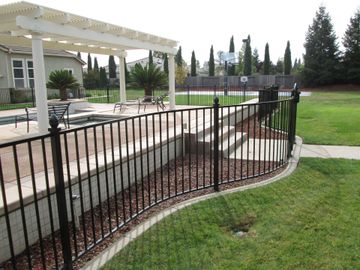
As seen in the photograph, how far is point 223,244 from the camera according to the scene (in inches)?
128

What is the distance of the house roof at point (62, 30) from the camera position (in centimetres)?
701

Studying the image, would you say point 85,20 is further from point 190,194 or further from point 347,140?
point 347,140

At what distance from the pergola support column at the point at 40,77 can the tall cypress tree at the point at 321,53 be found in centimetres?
3728

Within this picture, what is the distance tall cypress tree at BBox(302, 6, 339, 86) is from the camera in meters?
38.9

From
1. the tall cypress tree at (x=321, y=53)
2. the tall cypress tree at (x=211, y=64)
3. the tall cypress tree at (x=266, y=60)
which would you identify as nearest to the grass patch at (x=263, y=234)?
the tall cypress tree at (x=321, y=53)

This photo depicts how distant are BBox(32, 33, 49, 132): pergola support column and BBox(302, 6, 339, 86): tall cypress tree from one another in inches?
1468

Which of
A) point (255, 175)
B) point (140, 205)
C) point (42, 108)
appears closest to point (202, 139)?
point (255, 175)

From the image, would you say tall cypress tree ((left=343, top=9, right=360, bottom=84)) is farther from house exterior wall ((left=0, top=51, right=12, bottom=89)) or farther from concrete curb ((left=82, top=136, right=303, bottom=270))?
concrete curb ((left=82, top=136, right=303, bottom=270))

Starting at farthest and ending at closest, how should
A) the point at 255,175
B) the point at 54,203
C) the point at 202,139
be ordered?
the point at 202,139, the point at 255,175, the point at 54,203

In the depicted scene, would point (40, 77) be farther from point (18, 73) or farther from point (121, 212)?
point (18, 73)

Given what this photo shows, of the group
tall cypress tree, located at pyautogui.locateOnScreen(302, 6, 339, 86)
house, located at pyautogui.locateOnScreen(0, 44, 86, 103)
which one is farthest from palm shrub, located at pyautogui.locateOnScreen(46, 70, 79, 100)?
tall cypress tree, located at pyautogui.locateOnScreen(302, 6, 339, 86)

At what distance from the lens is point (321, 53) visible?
39.8m

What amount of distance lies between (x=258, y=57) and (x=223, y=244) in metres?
64.6

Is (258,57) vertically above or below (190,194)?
above
